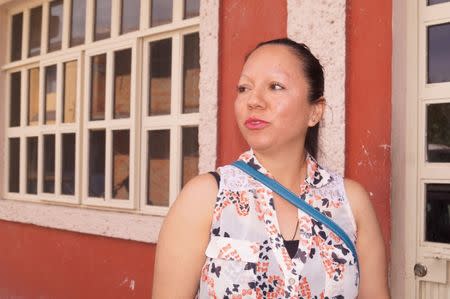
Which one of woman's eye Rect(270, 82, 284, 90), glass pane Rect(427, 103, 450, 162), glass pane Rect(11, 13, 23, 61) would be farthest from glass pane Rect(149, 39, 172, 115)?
woman's eye Rect(270, 82, 284, 90)

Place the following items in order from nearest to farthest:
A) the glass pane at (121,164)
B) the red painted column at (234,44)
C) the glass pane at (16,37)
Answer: the red painted column at (234,44) → the glass pane at (121,164) → the glass pane at (16,37)

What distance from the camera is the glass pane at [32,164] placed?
19.6ft

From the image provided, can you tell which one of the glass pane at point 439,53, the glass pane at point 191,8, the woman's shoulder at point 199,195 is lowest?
the woman's shoulder at point 199,195

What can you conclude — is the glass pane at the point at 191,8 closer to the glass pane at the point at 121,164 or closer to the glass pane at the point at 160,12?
the glass pane at the point at 160,12

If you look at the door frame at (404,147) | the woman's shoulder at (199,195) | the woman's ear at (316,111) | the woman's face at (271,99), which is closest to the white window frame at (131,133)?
the door frame at (404,147)

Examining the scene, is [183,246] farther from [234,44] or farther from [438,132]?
[234,44]

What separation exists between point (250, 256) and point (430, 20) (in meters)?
1.78

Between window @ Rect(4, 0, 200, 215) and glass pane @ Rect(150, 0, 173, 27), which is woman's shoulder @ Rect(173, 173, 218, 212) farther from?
glass pane @ Rect(150, 0, 173, 27)

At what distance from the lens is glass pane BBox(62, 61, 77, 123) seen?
5.37m

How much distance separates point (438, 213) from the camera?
2.89 m

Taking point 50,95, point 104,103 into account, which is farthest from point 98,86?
Result: point 50,95

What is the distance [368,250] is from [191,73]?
8.34 feet

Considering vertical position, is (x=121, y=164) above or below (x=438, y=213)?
above

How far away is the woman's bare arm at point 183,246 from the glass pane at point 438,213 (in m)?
1.52
